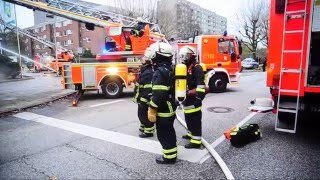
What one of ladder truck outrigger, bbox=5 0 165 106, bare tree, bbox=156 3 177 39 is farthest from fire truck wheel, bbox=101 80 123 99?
bare tree, bbox=156 3 177 39

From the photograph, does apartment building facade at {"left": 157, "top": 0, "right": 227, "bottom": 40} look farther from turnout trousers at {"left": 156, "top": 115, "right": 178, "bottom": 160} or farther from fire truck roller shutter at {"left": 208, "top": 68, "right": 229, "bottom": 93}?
turnout trousers at {"left": 156, "top": 115, "right": 178, "bottom": 160}

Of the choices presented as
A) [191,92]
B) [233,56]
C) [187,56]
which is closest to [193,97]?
[191,92]

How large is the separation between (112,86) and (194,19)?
186 ft

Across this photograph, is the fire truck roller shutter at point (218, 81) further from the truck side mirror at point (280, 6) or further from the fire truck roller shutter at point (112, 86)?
the truck side mirror at point (280, 6)

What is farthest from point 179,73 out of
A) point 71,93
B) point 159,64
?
point 71,93

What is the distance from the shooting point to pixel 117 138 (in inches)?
213

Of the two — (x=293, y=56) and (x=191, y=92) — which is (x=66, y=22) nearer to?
(x=191, y=92)

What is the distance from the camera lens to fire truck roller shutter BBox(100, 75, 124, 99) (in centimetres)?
1055

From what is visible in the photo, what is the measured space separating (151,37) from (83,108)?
4.49m

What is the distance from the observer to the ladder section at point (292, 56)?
4559mm

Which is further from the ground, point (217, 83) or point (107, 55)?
point (107, 55)

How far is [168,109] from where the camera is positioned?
4.08 m

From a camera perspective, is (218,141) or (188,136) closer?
(218,141)

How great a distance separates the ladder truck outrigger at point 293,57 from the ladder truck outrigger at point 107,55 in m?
6.50
